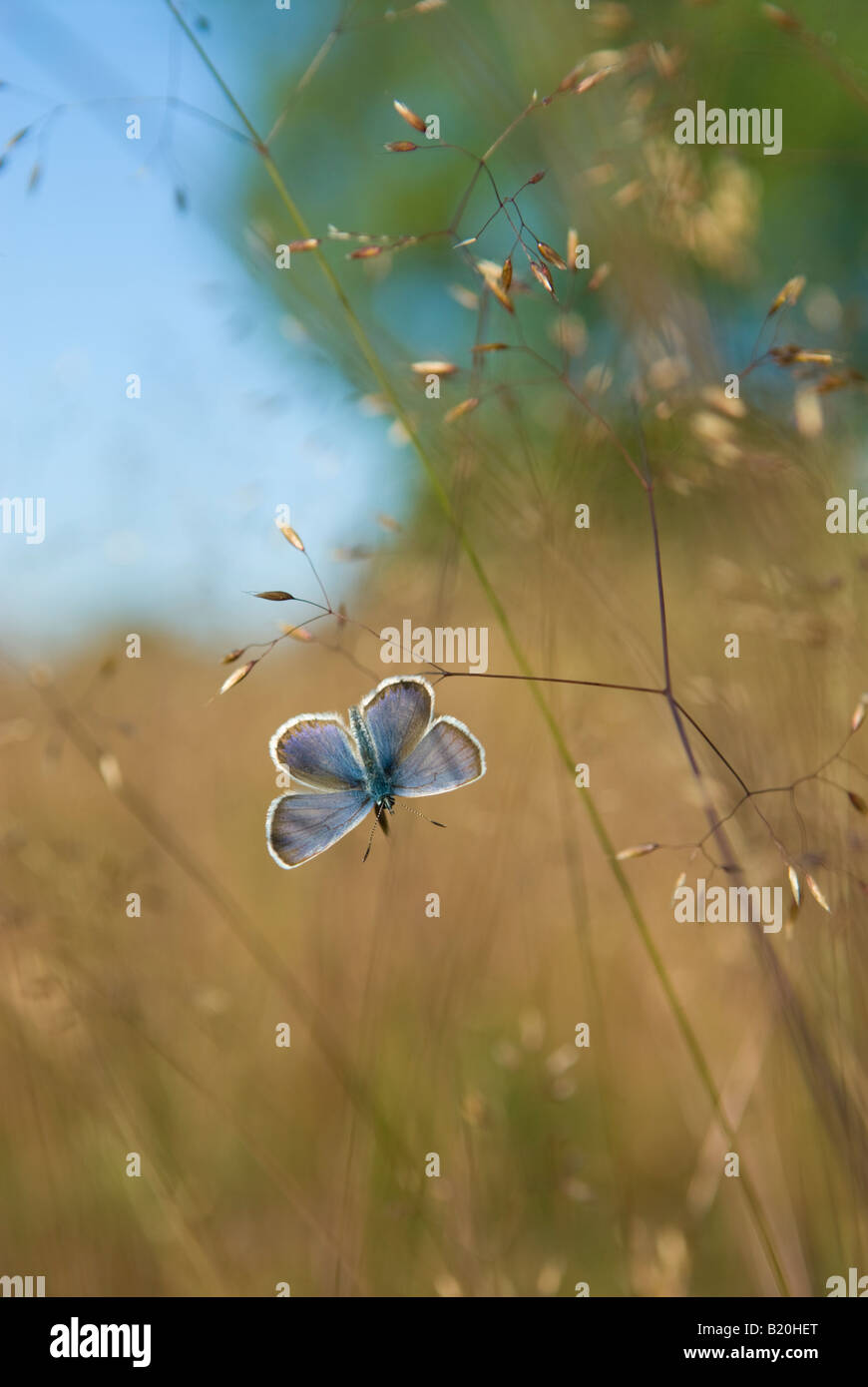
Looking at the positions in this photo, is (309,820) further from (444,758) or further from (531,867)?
(531,867)

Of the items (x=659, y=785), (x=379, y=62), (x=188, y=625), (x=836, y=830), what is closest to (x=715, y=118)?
(x=836, y=830)

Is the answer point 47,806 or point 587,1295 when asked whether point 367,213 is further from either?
point 587,1295
